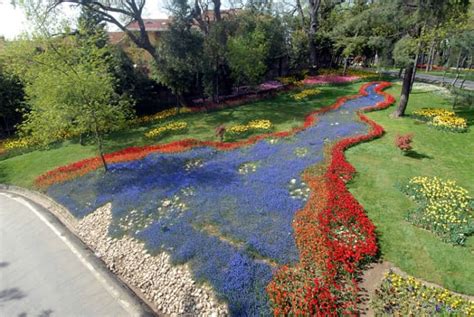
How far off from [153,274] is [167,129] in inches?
545

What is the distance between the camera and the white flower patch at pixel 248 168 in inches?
526

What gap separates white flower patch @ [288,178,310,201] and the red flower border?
0.87 ft

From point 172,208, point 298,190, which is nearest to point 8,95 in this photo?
point 172,208

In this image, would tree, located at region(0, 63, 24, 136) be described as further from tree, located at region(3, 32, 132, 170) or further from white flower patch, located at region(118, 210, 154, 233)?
white flower patch, located at region(118, 210, 154, 233)

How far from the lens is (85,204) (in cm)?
1238

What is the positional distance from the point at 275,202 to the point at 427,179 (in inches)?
255

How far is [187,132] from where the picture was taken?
2030 centimetres

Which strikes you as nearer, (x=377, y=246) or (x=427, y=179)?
(x=377, y=246)

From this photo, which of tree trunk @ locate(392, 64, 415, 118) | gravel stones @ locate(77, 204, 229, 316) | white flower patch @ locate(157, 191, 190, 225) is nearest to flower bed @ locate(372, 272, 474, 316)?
gravel stones @ locate(77, 204, 229, 316)

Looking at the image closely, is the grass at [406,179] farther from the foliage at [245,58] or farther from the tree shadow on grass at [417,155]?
the foliage at [245,58]

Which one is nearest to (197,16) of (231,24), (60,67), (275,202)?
(231,24)

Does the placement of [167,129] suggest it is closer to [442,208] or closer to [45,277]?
[45,277]

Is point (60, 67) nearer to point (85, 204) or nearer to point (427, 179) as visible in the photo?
point (85, 204)

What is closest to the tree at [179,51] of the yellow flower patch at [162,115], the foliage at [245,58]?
the yellow flower patch at [162,115]
